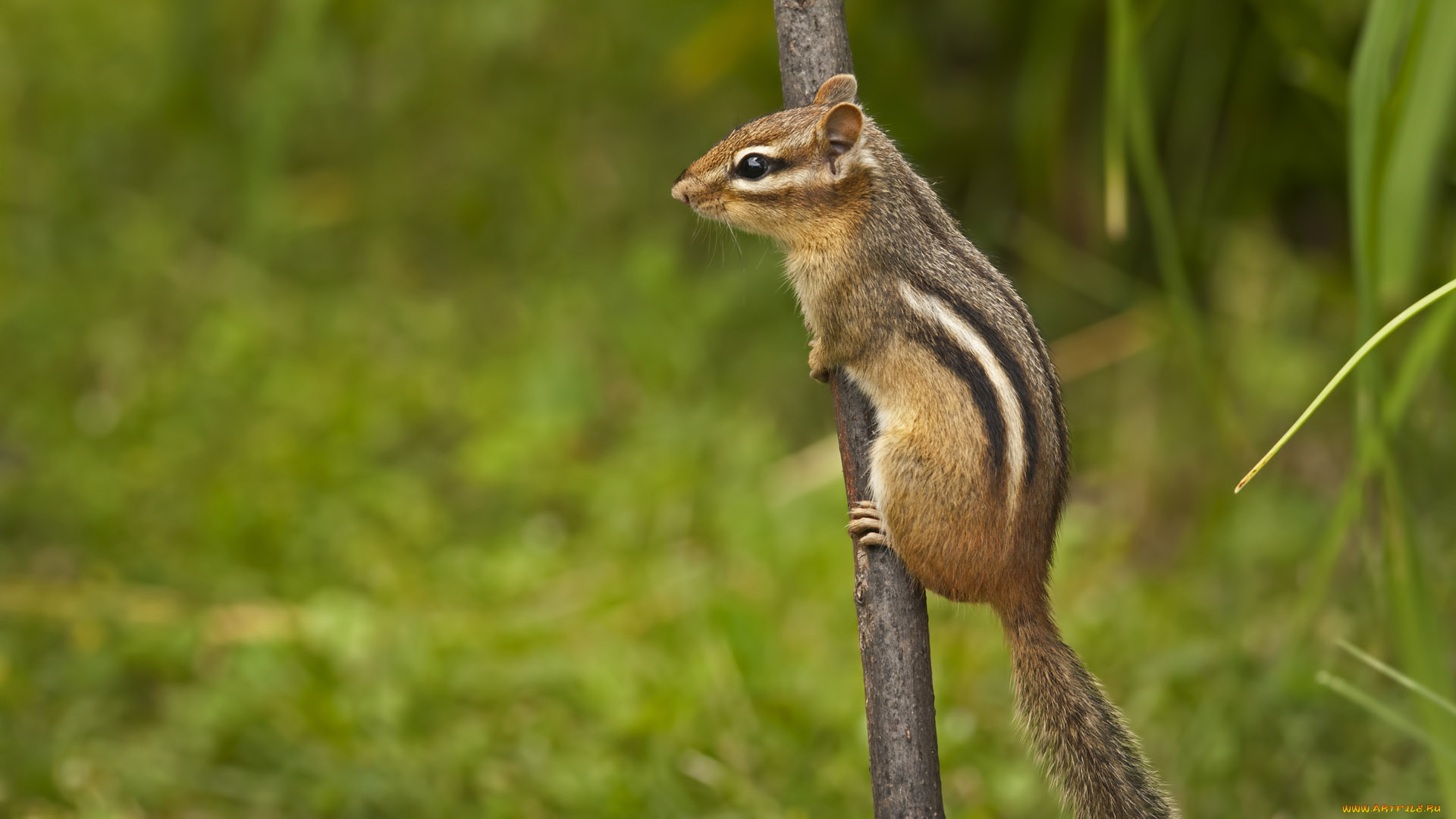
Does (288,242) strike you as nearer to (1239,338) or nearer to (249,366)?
(249,366)

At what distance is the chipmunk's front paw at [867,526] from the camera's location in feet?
6.61

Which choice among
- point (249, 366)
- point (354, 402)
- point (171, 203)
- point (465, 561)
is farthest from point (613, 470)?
point (171, 203)

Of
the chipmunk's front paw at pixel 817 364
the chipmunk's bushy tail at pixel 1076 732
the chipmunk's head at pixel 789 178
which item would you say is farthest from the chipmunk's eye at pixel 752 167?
the chipmunk's bushy tail at pixel 1076 732

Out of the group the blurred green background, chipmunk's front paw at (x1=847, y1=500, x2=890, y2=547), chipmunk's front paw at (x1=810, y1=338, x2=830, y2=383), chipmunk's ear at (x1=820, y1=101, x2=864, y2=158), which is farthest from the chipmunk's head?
chipmunk's front paw at (x1=847, y1=500, x2=890, y2=547)

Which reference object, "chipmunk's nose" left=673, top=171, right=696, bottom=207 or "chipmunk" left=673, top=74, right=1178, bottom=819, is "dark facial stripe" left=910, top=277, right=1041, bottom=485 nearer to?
"chipmunk" left=673, top=74, right=1178, bottom=819

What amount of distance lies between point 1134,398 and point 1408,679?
8.89 feet

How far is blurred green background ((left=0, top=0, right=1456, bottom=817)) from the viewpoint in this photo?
275cm

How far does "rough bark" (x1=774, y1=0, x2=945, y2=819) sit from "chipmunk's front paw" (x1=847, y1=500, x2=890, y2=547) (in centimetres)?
1

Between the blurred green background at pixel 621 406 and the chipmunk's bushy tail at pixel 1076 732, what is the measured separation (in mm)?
397

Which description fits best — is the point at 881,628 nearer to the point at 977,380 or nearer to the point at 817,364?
the point at 977,380

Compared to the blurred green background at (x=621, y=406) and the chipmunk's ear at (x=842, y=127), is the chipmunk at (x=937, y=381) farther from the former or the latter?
the blurred green background at (x=621, y=406)

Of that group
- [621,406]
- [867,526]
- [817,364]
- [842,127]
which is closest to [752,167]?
[842,127]

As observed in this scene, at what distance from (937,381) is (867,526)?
0.33m

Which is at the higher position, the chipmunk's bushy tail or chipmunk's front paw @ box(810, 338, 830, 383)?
chipmunk's front paw @ box(810, 338, 830, 383)
